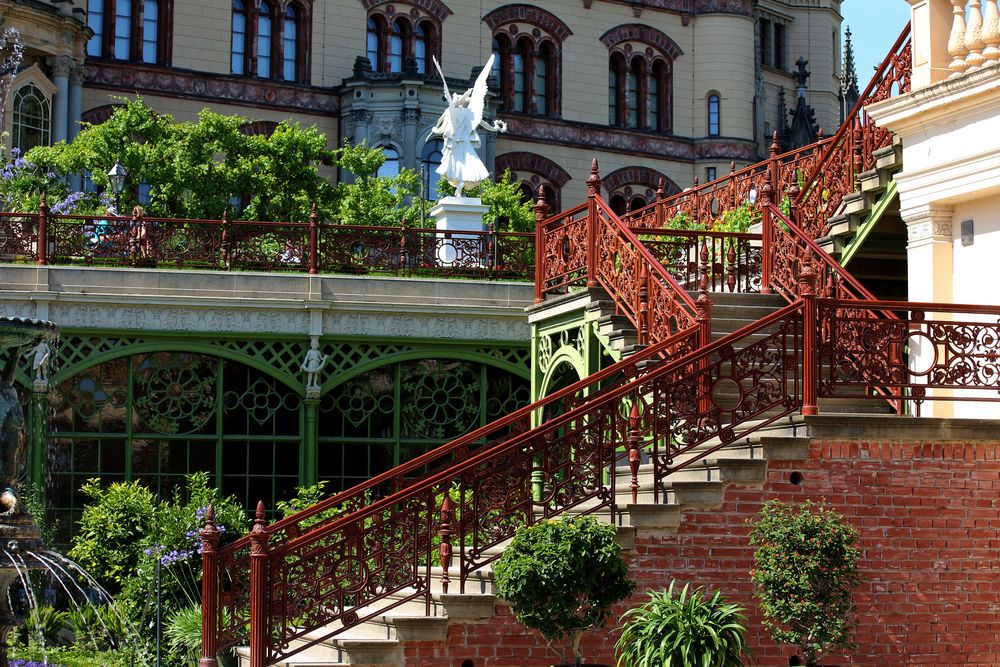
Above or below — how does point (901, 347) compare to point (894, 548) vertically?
above

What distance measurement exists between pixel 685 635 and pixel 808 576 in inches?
44.6

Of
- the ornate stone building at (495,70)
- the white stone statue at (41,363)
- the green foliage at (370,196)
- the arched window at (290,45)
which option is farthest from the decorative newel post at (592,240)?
the arched window at (290,45)

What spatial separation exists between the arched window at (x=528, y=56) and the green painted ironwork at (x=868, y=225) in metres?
32.7

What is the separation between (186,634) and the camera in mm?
15734

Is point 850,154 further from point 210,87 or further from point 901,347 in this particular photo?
point 210,87

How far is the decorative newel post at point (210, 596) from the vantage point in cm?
1250

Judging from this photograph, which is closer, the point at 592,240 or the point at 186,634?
the point at 186,634

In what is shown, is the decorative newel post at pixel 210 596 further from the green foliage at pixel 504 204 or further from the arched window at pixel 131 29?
the arched window at pixel 131 29

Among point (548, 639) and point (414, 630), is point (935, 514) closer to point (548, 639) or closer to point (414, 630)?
point (548, 639)

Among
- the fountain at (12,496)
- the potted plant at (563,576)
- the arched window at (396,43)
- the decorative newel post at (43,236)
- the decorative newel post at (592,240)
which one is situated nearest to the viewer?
the potted plant at (563,576)

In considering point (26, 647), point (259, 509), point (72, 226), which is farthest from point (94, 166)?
point (259, 509)

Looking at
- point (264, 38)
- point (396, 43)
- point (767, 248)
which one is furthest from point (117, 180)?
point (396, 43)

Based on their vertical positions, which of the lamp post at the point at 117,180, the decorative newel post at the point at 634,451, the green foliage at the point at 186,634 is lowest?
the green foliage at the point at 186,634

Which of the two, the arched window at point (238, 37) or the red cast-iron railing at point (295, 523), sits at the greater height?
the arched window at point (238, 37)
